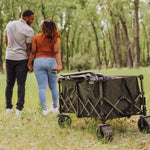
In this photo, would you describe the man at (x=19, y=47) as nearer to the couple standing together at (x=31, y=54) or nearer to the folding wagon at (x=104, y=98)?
the couple standing together at (x=31, y=54)

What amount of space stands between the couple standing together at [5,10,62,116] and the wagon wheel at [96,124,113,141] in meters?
1.91

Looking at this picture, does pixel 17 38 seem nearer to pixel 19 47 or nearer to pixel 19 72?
pixel 19 47

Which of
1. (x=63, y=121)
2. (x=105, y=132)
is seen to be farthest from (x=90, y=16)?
(x=105, y=132)

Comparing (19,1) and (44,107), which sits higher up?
(19,1)

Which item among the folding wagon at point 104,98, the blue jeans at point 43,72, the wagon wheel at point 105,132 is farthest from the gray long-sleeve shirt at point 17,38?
the wagon wheel at point 105,132

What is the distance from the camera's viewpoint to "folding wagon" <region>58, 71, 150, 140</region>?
421 centimetres

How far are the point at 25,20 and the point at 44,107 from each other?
6.64 feet

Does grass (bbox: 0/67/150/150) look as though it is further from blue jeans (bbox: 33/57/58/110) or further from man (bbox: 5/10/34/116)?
man (bbox: 5/10/34/116)

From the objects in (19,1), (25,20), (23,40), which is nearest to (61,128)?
(23,40)

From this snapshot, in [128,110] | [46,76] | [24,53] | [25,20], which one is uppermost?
[25,20]

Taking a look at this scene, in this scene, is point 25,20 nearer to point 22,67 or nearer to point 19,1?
point 22,67

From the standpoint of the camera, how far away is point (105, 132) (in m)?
4.08

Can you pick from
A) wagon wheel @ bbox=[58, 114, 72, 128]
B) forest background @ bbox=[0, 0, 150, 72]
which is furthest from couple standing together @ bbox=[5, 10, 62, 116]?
forest background @ bbox=[0, 0, 150, 72]

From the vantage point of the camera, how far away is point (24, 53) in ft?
19.6
